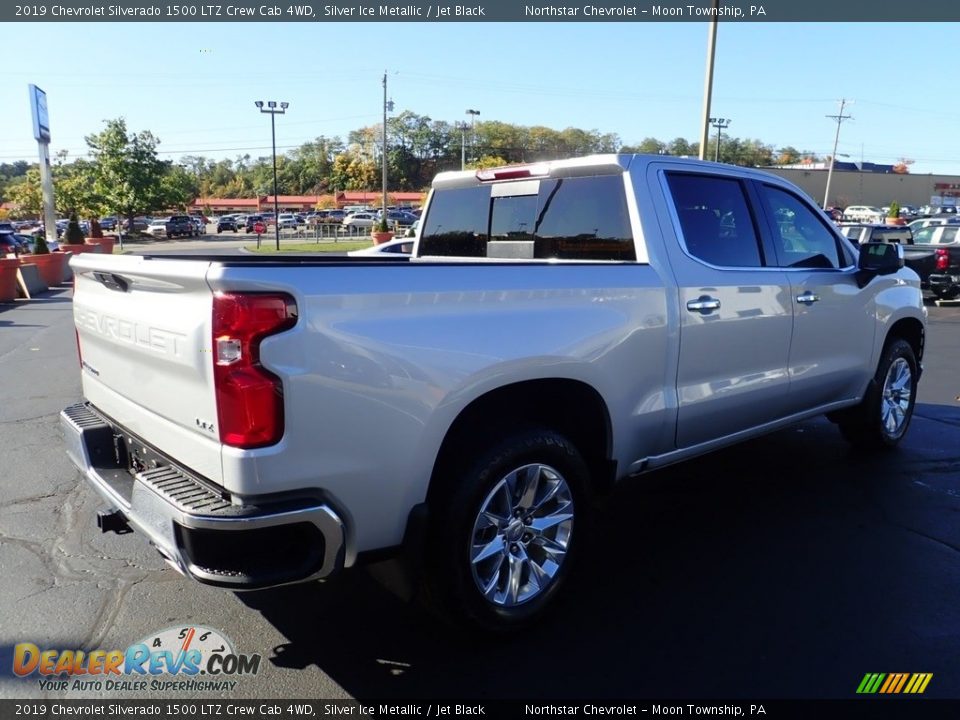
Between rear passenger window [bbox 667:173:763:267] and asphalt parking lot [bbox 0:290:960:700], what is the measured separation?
5.24 ft

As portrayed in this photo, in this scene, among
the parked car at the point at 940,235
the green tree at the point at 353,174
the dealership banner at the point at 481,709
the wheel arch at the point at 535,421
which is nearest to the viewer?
the dealership banner at the point at 481,709

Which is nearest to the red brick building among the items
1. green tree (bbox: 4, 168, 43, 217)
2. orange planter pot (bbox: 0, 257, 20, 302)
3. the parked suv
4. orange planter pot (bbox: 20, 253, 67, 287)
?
green tree (bbox: 4, 168, 43, 217)

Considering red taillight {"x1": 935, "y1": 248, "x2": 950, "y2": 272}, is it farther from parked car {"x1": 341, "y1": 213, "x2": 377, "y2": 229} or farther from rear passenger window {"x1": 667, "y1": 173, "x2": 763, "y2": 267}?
parked car {"x1": 341, "y1": 213, "x2": 377, "y2": 229}

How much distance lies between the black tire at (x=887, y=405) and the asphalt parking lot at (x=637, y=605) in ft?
1.39

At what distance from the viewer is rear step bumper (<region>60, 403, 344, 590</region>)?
7.62 ft

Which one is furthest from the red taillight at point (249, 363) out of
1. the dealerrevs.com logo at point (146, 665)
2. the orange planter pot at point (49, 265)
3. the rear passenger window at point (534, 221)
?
the orange planter pot at point (49, 265)

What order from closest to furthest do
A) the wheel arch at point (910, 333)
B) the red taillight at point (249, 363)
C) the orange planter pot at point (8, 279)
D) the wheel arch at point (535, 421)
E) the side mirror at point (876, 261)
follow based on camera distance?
the red taillight at point (249, 363) → the wheel arch at point (535, 421) → the side mirror at point (876, 261) → the wheel arch at point (910, 333) → the orange planter pot at point (8, 279)

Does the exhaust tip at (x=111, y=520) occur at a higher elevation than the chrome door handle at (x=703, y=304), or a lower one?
lower

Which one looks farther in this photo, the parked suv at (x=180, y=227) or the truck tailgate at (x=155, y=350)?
the parked suv at (x=180, y=227)

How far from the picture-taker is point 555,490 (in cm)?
321

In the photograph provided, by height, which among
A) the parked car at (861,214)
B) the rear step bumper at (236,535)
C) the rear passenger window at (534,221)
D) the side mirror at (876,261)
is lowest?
the rear step bumper at (236,535)

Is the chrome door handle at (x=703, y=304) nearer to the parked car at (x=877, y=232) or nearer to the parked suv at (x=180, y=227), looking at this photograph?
the parked car at (x=877, y=232)

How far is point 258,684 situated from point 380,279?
166cm

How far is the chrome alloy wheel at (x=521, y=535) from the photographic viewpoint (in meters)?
3.00
